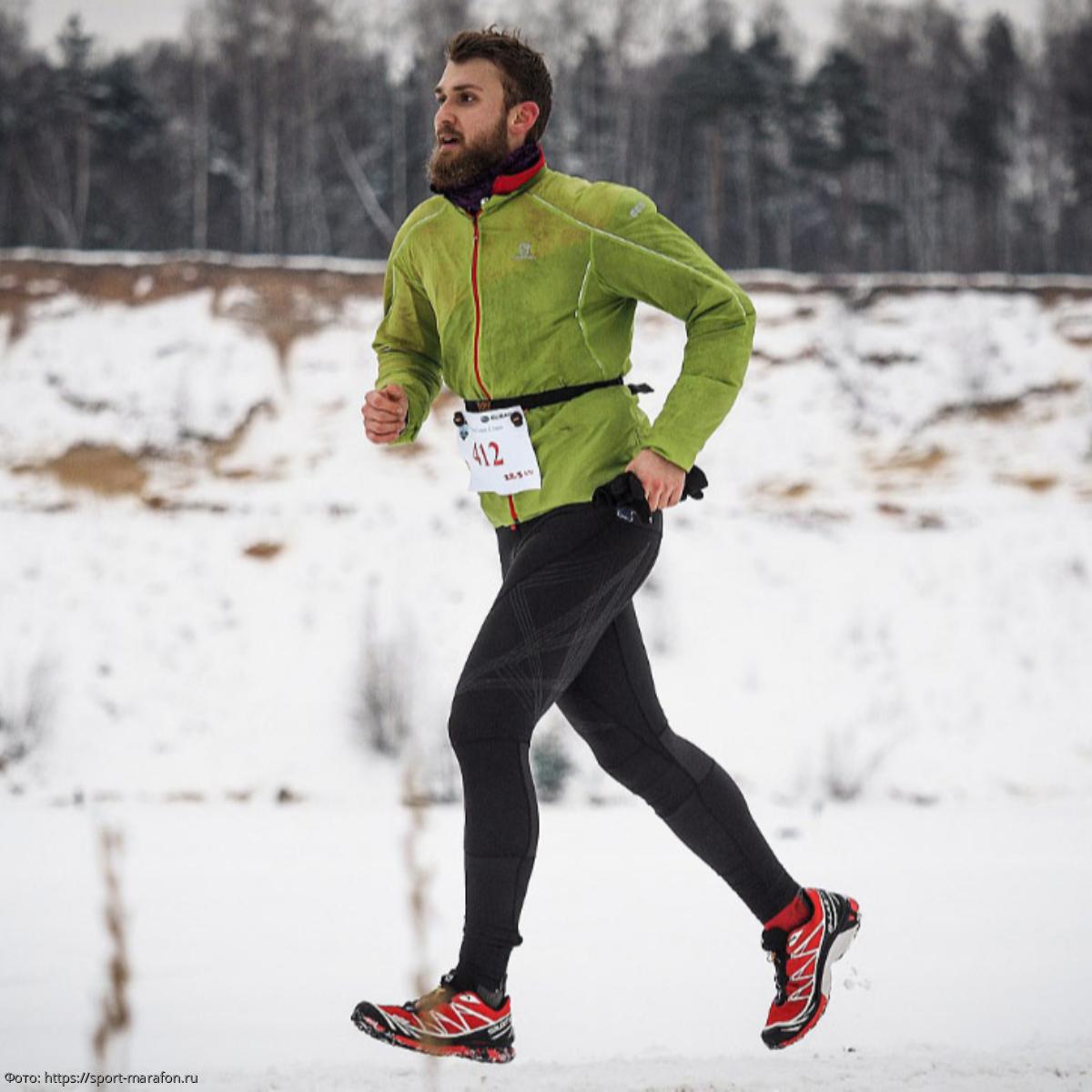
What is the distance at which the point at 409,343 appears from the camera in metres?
2.59

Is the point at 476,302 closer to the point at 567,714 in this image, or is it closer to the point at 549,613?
the point at 549,613

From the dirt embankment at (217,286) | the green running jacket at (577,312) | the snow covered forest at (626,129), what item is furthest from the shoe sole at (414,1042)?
the snow covered forest at (626,129)

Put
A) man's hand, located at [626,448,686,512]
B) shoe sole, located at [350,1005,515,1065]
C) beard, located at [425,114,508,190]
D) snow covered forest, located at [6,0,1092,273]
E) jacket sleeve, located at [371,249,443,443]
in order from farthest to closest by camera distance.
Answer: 1. snow covered forest, located at [6,0,1092,273]
2. jacket sleeve, located at [371,249,443,443]
3. beard, located at [425,114,508,190]
4. man's hand, located at [626,448,686,512]
5. shoe sole, located at [350,1005,515,1065]

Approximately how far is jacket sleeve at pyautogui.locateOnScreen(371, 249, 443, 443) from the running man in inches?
2.4

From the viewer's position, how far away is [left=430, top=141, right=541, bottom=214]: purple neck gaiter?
2.27m

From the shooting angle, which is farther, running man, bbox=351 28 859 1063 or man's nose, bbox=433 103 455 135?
man's nose, bbox=433 103 455 135

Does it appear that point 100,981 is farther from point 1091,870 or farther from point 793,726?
point 793,726

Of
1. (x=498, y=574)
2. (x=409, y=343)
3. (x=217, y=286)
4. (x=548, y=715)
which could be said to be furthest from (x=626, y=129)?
(x=409, y=343)

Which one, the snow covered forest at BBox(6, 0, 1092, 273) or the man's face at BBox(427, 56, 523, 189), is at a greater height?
the snow covered forest at BBox(6, 0, 1092, 273)

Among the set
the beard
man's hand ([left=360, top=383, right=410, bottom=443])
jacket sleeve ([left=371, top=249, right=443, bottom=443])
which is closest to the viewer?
the beard

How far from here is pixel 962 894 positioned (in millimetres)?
4430

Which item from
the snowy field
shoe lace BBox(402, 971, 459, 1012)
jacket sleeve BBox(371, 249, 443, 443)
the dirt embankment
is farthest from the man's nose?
the dirt embankment

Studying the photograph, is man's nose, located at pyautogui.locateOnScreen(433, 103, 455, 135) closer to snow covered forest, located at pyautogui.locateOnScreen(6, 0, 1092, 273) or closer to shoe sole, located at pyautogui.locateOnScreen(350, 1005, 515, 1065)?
shoe sole, located at pyautogui.locateOnScreen(350, 1005, 515, 1065)

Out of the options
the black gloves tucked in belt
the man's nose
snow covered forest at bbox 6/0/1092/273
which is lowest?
the black gloves tucked in belt
